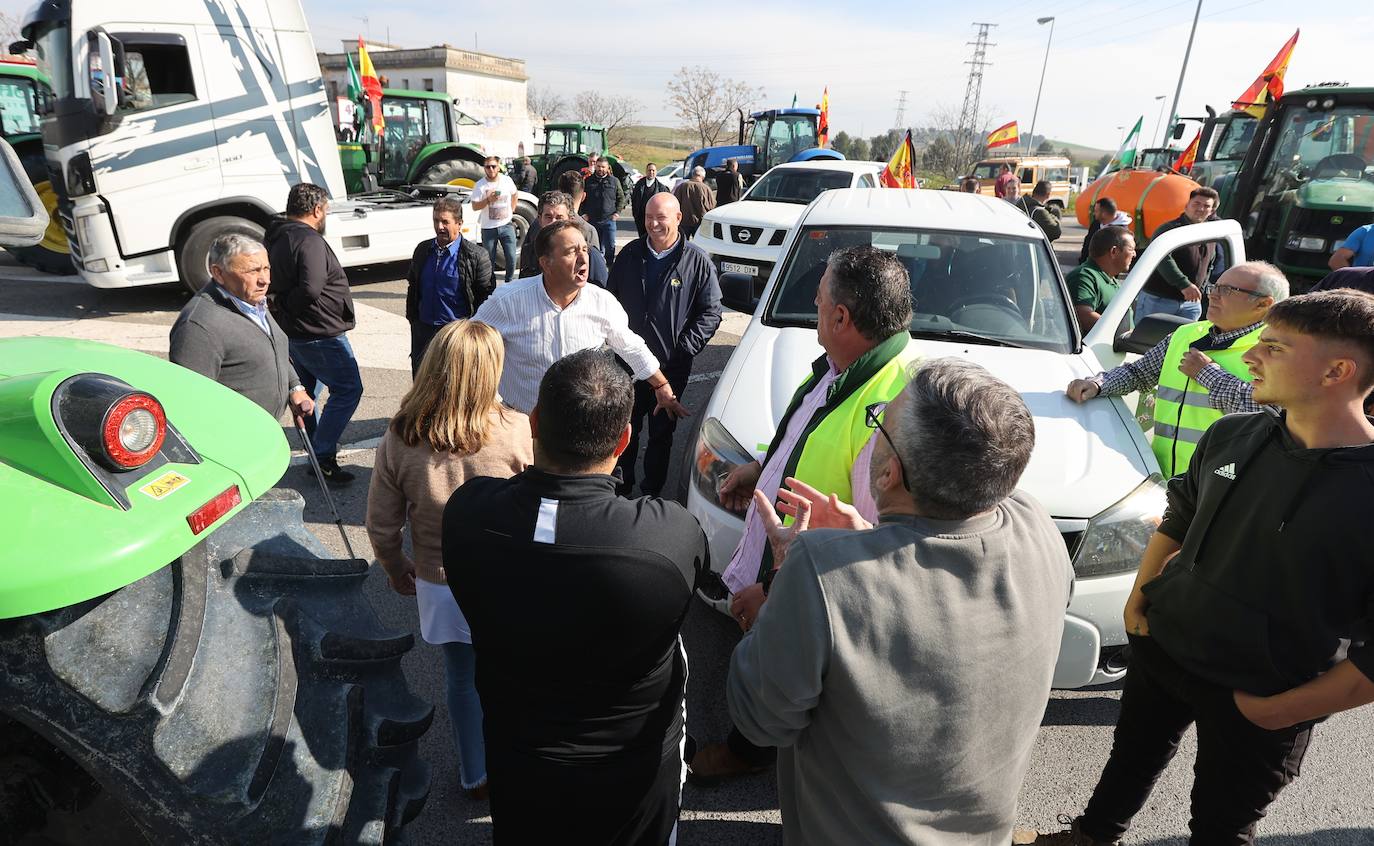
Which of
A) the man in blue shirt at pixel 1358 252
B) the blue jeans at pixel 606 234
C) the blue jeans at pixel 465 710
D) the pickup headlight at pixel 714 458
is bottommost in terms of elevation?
the blue jeans at pixel 465 710

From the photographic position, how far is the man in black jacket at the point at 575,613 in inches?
59.2

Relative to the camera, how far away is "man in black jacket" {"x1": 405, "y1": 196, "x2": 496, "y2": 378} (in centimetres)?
500

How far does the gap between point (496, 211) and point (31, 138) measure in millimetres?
7088

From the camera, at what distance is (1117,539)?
266cm

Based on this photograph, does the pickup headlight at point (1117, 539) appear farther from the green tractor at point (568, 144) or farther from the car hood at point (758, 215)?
the green tractor at point (568, 144)

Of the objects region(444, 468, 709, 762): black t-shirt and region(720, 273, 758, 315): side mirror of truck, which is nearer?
region(444, 468, 709, 762): black t-shirt

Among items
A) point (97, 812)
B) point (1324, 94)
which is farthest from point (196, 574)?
point (1324, 94)

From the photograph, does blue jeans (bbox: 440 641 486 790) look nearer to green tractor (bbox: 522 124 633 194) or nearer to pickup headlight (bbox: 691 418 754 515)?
pickup headlight (bbox: 691 418 754 515)

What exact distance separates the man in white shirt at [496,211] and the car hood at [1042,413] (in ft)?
19.3

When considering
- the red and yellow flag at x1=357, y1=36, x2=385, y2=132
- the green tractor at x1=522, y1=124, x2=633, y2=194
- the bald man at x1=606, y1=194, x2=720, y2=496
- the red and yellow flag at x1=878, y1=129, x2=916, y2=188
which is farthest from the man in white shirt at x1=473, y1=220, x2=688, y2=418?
the green tractor at x1=522, y1=124, x2=633, y2=194

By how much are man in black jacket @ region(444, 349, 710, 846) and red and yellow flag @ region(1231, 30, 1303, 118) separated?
11.7 meters

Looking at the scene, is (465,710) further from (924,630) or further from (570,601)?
(924,630)

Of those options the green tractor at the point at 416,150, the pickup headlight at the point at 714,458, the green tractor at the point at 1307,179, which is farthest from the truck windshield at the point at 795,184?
the pickup headlight at the point at 714,458

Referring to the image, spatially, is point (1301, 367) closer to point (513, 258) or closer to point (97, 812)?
point (97, 812)
